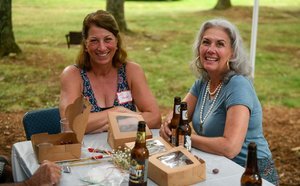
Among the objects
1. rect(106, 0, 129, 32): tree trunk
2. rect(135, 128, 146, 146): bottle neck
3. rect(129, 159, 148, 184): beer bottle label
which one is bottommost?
rect(129, 159, 148, 184): beer bottle label

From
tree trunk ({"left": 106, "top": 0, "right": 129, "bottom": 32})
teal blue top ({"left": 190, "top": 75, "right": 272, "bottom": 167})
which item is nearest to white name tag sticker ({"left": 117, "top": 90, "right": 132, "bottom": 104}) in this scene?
teal blue top ({"left": 190, "top": 75, "right": 272, "bottom": 167})

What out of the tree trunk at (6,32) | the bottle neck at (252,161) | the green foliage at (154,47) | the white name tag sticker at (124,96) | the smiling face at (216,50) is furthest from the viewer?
the tree trunk at (6,32)

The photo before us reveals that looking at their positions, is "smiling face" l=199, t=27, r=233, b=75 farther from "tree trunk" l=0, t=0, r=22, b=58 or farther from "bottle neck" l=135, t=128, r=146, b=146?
"tree trunk" l=0, t=0, r=22, b=58

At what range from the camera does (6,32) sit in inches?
270

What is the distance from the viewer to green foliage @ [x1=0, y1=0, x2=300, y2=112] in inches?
256

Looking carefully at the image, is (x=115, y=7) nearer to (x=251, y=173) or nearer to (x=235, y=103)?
(x=235, y=103)

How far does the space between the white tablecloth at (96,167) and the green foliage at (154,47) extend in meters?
3.47

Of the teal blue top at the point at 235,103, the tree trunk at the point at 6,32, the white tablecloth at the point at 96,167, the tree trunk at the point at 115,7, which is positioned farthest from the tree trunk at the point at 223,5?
the white tablecloth at the point at 96,167

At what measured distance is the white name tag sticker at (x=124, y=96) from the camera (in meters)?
3.12

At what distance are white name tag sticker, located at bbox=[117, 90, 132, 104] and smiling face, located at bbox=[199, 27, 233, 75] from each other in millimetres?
715

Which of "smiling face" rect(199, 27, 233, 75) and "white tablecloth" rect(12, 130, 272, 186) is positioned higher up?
"smiling face" rect(199, 27, 233, 75)

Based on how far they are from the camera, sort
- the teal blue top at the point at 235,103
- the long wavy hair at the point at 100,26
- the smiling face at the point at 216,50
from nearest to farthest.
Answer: the teal blue top at the point at 235,103 → the smiling face at the point at 216,50 → the long wavy hair at the point at 100,26

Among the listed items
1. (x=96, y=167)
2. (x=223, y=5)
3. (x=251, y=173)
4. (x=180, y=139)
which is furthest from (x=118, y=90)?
(x=223, y=5)

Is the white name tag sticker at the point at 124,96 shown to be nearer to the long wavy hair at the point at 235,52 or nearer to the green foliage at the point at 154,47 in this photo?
the long wavy hair at the point at 235,52
